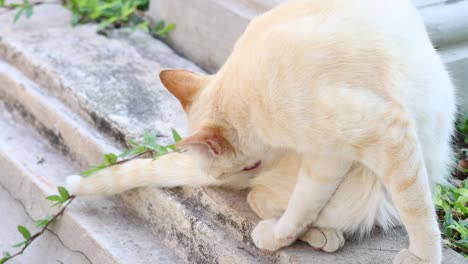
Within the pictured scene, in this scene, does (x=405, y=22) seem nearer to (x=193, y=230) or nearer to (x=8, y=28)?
(x=193, y=230)

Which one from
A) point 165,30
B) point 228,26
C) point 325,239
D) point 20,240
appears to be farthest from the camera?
point 165,30

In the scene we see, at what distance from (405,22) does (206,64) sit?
4.68 ft

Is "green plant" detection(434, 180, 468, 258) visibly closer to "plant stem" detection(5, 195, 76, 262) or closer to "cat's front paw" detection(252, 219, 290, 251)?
"cat's front paw" detection(252, 219, 290, 251)

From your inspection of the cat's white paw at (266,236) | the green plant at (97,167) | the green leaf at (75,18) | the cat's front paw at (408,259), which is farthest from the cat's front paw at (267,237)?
the green leaf at (75,18)

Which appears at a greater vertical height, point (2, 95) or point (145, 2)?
point (145, 2)

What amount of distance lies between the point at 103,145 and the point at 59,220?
316 mm

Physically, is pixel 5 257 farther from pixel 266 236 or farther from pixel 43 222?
pixel 266 236

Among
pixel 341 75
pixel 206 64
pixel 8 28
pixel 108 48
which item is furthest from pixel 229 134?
pixel 8 28

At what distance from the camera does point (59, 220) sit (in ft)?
9.15

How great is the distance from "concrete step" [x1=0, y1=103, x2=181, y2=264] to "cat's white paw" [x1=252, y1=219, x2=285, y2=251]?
0.36 metres

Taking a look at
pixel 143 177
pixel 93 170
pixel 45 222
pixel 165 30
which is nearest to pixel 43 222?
pixel 45 222

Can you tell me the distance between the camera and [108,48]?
3.53 m

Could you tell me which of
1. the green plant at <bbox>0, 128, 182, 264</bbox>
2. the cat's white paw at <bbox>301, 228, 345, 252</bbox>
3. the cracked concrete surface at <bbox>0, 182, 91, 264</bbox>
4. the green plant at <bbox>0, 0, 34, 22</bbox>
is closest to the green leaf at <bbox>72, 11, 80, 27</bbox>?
the green plant at <bbox>0, 0, 34, 22</bbox>

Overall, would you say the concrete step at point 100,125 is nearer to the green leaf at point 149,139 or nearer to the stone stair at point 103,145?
the stone stair at point 103,145
